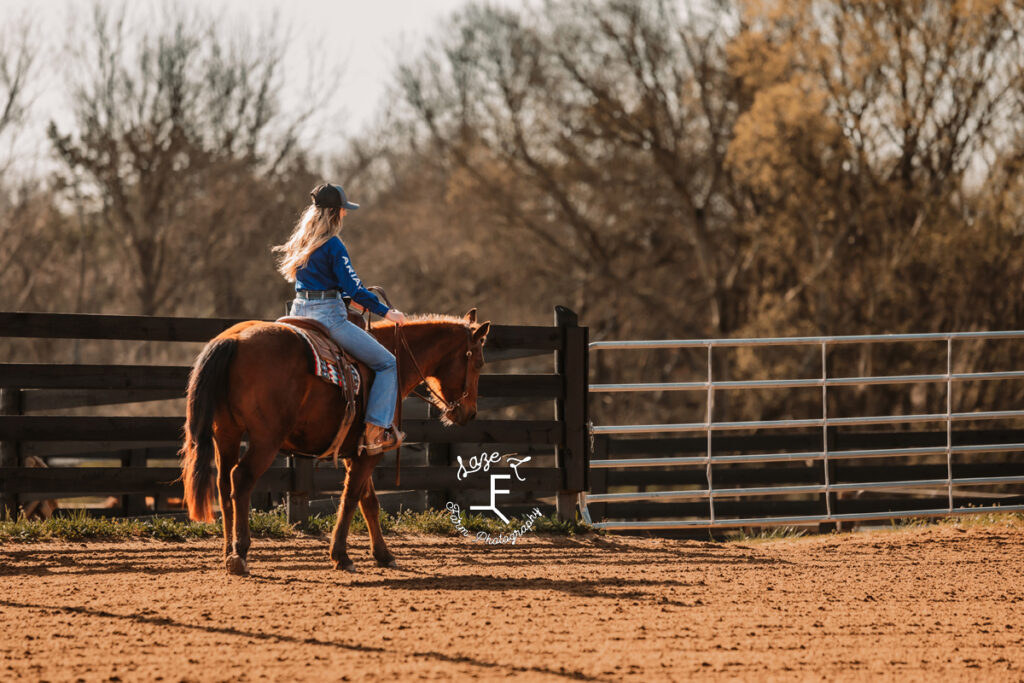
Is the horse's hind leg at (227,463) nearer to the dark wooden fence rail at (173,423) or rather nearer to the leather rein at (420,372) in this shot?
the leather rein at (420,372)

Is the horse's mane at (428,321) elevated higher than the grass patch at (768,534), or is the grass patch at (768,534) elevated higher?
the horse's mane at (428,321)

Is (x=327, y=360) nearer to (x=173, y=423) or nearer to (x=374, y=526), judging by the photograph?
(x=374, y=526)

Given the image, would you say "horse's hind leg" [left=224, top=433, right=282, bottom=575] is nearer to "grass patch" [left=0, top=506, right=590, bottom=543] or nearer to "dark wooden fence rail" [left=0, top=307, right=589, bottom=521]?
"grass patch" [left=0, top=506, right=590, bottom=543]

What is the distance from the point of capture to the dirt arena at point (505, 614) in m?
4.41

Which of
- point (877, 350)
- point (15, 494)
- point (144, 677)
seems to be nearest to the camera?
point (144, 677)

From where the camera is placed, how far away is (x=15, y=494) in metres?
8.28

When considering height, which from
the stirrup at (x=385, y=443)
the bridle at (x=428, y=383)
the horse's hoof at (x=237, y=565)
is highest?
the bridle at (x=428, y=383)

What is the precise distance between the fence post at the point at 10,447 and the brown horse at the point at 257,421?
8.40 ft

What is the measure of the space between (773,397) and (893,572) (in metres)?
17.8

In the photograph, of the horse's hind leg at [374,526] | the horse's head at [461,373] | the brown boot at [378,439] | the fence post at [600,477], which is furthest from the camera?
the fence post at [600,477]

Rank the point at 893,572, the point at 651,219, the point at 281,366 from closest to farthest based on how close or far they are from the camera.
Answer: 1. the point at 281,366
2. the point at 893,572
3. the point at 651,219

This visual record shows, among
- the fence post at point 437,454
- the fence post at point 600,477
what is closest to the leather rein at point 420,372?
the fence post at point 437,454

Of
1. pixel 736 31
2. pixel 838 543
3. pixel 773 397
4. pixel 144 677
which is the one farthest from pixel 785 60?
pixel 144 677

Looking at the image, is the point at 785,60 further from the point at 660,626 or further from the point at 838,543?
the point at 660,626
